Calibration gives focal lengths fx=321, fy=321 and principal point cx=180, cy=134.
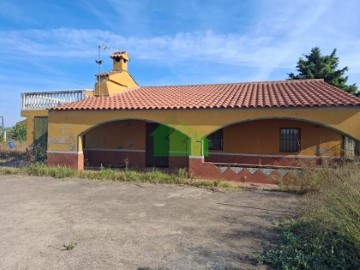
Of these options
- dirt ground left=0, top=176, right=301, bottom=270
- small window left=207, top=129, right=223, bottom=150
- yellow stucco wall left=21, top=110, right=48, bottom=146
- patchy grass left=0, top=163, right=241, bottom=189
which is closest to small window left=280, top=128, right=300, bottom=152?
small window left=207, top=129, right=223, bottom=150

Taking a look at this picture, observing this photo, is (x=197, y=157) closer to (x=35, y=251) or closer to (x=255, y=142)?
(x=255, y=142)

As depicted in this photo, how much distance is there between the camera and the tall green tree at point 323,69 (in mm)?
27039

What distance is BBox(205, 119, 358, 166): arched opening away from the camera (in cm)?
1357

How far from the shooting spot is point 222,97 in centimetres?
1418

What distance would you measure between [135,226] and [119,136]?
1030 centimetres

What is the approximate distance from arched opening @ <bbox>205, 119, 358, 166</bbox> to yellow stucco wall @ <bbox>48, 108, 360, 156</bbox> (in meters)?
1.54

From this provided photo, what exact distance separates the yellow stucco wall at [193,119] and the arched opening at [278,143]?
154cm

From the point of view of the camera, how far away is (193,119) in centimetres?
1255

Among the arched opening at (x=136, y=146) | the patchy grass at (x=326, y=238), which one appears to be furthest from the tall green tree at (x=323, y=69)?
the patchy grass at (x=326, y=238)

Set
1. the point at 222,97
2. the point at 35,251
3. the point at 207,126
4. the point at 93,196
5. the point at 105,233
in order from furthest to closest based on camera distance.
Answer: the point at 222,97 < the point at 207,126 < the point at 93,196 < the point at 105,233 < the point at 35,251

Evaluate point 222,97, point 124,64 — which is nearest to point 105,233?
point 222,97

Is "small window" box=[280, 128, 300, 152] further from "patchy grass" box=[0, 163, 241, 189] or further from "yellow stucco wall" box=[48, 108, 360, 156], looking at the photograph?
"patchy grass" box=[0, 163, 241, 189]

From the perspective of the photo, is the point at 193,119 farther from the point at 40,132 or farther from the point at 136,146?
the point at 40,132

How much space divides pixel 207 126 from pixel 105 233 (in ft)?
23.2
